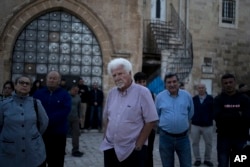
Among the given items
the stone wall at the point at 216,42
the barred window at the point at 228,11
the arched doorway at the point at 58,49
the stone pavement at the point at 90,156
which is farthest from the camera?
the barred window at the point at 228,11

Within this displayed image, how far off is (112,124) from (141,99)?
419mm

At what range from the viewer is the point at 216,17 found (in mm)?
18250

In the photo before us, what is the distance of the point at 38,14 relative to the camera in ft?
39.3

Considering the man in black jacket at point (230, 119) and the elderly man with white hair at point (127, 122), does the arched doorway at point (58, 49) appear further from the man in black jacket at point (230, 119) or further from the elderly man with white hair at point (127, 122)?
the elderly man with white hair at point (127, 122)

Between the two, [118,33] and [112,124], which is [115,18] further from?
[112,124]

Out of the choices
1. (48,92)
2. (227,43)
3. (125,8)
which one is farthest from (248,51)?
(48,92)

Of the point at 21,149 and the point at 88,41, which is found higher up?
the point at 88,41

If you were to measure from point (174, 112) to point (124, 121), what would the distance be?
5.78 feet

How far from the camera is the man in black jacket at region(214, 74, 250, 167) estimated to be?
16.3 ft

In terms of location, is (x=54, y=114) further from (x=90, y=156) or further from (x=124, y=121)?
(x=90, y=156)

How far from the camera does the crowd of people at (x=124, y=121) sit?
3736 mm

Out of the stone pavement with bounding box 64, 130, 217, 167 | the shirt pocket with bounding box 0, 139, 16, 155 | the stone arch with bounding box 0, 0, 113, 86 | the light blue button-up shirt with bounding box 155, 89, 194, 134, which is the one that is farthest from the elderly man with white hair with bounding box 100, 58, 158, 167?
the stone arch with bounding box 0, 0, 113, 86

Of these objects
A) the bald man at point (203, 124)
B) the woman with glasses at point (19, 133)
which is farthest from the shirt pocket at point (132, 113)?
the bald man at point (203, 124)

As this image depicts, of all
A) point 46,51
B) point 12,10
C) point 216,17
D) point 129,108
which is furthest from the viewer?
point 216,17
